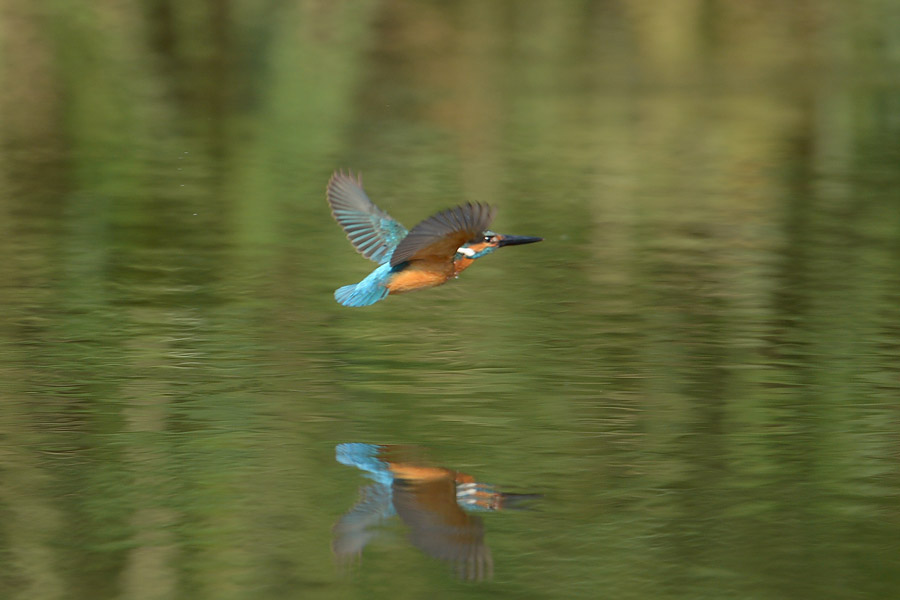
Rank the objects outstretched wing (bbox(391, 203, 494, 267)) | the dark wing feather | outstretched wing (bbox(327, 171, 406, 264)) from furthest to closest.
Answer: outstretched wing (bbox(327, 171, 406, 264)) → outstretched wing (bbox(391, 203, 494, 267)) → the dark wing feather

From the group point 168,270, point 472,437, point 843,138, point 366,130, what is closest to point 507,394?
point 472,437

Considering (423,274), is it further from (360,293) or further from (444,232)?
(444,232)

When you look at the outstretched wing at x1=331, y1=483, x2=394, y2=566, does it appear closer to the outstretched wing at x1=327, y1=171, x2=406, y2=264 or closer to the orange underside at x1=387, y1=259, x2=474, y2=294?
the orange underside at x1=387, y1=259, x2=474, y2=294

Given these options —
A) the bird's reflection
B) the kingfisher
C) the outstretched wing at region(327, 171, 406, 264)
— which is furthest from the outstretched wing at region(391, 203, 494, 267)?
the bird's reflection

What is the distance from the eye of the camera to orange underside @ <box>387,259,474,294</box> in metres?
5.76

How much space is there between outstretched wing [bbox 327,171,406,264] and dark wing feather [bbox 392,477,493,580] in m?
1.61

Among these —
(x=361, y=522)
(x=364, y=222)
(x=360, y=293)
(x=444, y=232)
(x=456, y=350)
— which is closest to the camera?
(x=361, y=522)

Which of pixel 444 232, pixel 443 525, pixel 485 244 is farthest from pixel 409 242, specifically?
pixel 443 525

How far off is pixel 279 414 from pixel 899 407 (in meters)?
2.47

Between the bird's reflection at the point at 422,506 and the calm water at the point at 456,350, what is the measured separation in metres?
0.05

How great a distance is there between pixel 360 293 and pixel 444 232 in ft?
1.76

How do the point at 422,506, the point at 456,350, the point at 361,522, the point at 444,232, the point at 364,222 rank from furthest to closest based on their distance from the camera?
the point at 456,350
the point at 364,222
the point at 444,232
the point at 422,506
the point at 361,522

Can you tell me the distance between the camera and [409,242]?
544cm

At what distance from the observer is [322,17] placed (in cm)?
2086
